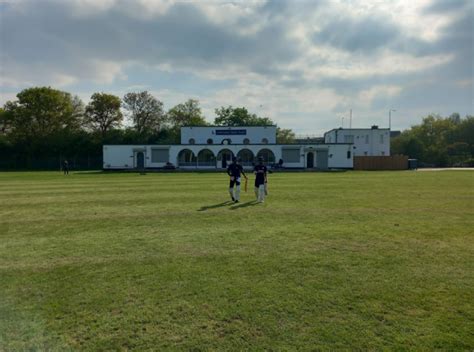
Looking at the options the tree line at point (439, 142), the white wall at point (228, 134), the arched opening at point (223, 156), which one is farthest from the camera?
the tree line at point (439, 142)

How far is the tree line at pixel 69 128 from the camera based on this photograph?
204ft

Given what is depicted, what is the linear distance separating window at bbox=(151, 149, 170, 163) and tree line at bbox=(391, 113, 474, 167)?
51.1 meters

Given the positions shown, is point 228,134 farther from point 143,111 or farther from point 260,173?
point 260,173

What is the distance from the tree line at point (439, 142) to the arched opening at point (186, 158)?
47.1 metres

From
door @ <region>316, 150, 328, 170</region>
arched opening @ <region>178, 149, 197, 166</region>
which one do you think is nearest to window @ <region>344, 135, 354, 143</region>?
door @ <region>316, 150, 328, 170</region>

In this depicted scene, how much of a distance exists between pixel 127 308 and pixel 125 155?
160ft

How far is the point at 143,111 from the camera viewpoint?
7006 centimetres

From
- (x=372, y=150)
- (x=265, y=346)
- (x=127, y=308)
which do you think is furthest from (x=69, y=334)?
(x=372, y=150)

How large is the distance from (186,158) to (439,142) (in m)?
58.3

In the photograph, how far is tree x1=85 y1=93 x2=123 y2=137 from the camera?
6644cm

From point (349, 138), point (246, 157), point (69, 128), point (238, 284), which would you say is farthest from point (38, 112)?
point (238, 284)

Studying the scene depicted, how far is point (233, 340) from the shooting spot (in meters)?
3.47

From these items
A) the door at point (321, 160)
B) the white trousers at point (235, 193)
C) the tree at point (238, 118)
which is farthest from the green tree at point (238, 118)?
the white trousers at point (235, 193)

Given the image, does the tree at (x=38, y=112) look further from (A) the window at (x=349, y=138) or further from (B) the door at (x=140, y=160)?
(A) the window at (x=349, y=138)
